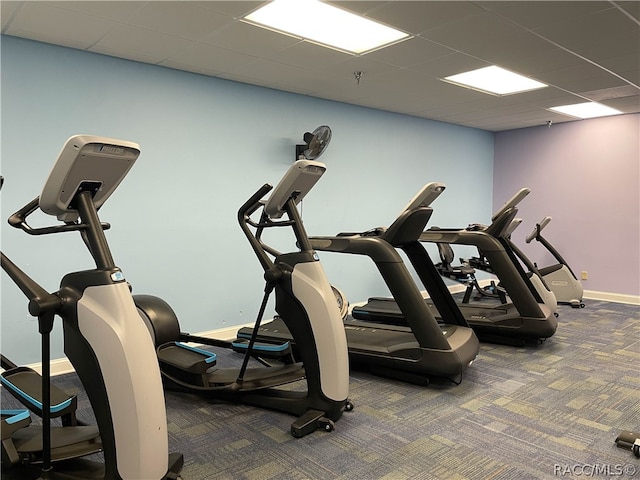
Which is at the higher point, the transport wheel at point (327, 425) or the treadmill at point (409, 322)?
the treadmill at point (409, 322)

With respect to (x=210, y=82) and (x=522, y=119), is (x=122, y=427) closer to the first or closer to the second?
(x=210, y=82)

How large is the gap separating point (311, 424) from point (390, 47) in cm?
286

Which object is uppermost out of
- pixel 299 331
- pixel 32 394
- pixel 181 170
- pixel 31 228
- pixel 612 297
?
pixel 181 170

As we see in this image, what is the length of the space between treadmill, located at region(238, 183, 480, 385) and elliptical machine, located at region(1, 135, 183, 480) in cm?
192

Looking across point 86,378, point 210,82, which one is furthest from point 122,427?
point 210,82

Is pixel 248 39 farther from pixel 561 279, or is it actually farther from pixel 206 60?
pixel 561 279

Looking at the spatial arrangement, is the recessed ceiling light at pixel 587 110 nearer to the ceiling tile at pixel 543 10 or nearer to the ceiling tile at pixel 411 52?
the ceiling tile at pixel 411 52

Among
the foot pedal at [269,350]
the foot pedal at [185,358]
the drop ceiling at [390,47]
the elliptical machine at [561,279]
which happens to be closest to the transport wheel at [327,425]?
the foot pedal at [269,350]

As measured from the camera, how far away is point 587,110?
637 cm

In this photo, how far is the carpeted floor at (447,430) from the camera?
7.81 ft

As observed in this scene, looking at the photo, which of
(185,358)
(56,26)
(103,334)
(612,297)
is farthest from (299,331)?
(612,297)

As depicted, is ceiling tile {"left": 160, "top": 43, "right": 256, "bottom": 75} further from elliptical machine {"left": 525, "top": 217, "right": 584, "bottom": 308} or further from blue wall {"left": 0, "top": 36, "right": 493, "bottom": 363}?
elliptical machine {"left": 525, "top": 217, "right": 584, "bottom": 308}

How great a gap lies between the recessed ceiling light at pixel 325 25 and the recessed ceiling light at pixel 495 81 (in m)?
1.26

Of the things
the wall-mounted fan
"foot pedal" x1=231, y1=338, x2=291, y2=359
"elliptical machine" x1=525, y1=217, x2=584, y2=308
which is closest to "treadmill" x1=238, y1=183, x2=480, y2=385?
"foot pedal" x1=231, y1=338, x2=291, y2=359
